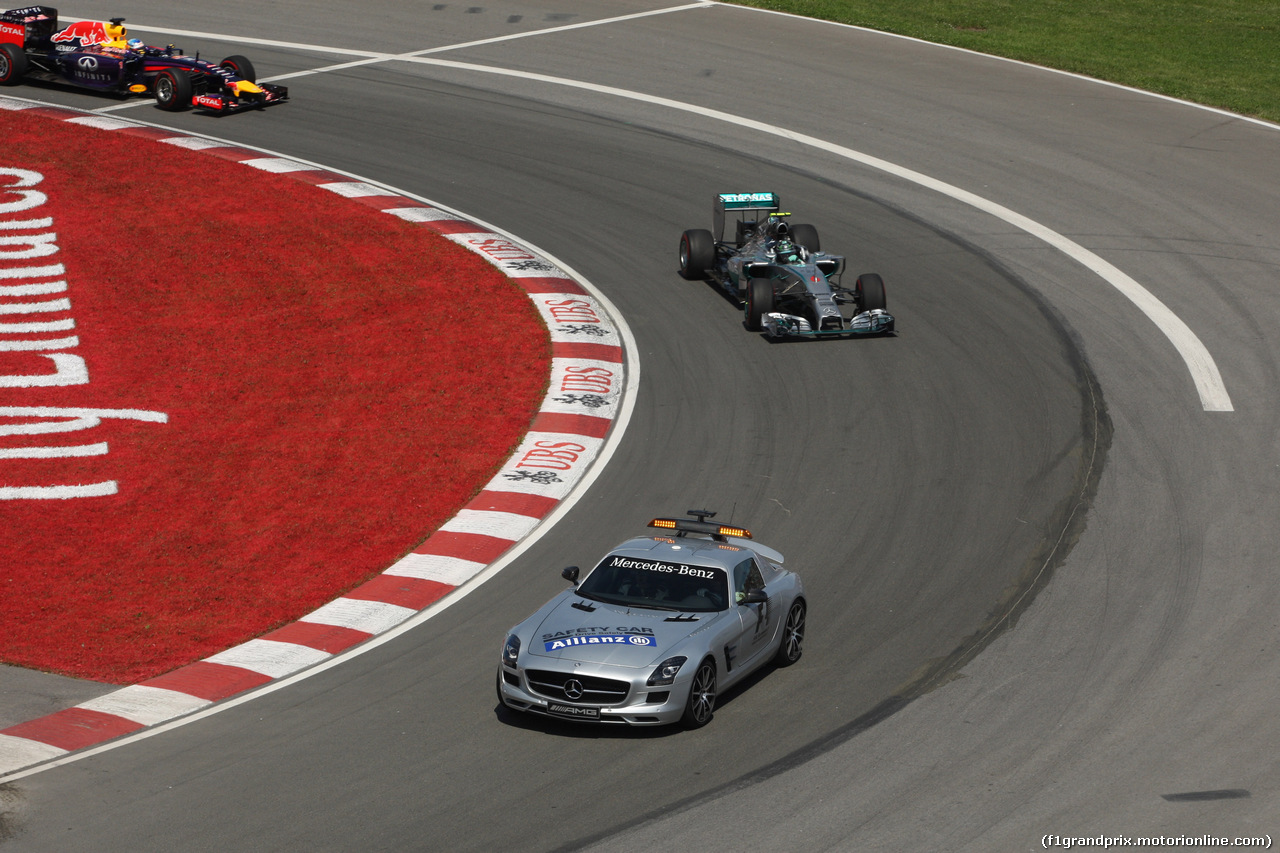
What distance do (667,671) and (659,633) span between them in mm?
519

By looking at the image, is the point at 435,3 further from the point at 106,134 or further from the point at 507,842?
the point at 507,842

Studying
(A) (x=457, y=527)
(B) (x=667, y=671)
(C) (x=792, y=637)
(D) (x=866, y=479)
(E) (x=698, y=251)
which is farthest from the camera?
(E) (x=698, y=251)

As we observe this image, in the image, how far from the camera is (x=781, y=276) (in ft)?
73.8

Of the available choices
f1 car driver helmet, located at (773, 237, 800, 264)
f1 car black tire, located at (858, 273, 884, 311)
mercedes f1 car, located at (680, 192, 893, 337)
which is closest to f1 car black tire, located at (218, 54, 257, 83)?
mercedes f1 car, located at (680, 192, 893, 337)

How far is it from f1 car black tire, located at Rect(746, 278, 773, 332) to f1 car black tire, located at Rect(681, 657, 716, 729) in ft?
34.3

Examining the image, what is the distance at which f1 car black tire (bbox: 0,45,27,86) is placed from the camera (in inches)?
1255

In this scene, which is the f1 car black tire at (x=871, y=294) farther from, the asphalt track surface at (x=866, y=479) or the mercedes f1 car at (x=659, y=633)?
the mercedes f1 car at (x=659, y=633)

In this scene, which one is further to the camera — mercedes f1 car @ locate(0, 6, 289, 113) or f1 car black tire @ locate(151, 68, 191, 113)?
mercedes f1 car @ locate(0, 6, 289, 113)

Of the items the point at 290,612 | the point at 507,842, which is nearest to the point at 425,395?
the point at 290,612

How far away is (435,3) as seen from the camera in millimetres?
38125

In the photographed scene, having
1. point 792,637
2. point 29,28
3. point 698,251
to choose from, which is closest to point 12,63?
point 29,28

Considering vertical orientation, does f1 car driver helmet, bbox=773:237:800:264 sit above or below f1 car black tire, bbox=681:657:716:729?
above

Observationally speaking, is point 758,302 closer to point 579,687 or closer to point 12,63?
point 579,687

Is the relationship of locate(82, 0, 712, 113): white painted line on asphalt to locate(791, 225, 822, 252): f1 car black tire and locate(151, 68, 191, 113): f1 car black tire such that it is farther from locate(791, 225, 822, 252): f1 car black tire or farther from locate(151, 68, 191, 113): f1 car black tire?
locate(791, 225, 822, 252): f1 car black tire
